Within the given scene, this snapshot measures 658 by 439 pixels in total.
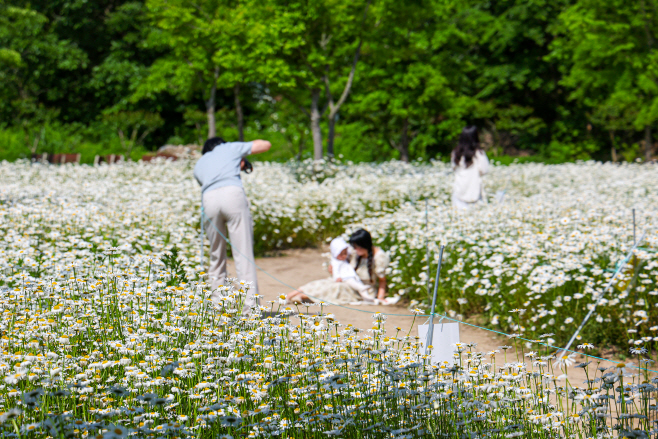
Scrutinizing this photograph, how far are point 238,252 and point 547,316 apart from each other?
313 centimetres

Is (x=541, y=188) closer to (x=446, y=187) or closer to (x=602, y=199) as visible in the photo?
(x=446, y=187)

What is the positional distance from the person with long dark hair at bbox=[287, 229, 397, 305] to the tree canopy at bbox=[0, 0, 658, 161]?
9.14 meters

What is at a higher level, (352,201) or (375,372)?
(352,201)

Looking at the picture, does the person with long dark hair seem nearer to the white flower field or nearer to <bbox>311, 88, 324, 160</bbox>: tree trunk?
the white flower field

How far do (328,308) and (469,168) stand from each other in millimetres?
→ 3697

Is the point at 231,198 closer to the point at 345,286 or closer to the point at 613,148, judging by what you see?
the point at 345,286

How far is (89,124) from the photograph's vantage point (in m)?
36.4

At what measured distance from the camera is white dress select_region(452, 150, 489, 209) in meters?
9.32

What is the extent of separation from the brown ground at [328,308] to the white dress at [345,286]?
0.21 meters

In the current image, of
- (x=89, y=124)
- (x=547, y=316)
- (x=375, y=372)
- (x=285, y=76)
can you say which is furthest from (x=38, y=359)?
(x=89, y=124)

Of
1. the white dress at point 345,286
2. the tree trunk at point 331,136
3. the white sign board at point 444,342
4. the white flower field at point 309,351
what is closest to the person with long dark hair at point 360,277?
the white dress at point 345,286

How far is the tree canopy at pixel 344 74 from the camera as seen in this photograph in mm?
17344

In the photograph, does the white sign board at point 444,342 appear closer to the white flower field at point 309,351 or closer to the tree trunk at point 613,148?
the white flower field at point 309,351

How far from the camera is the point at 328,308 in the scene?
6.96m
